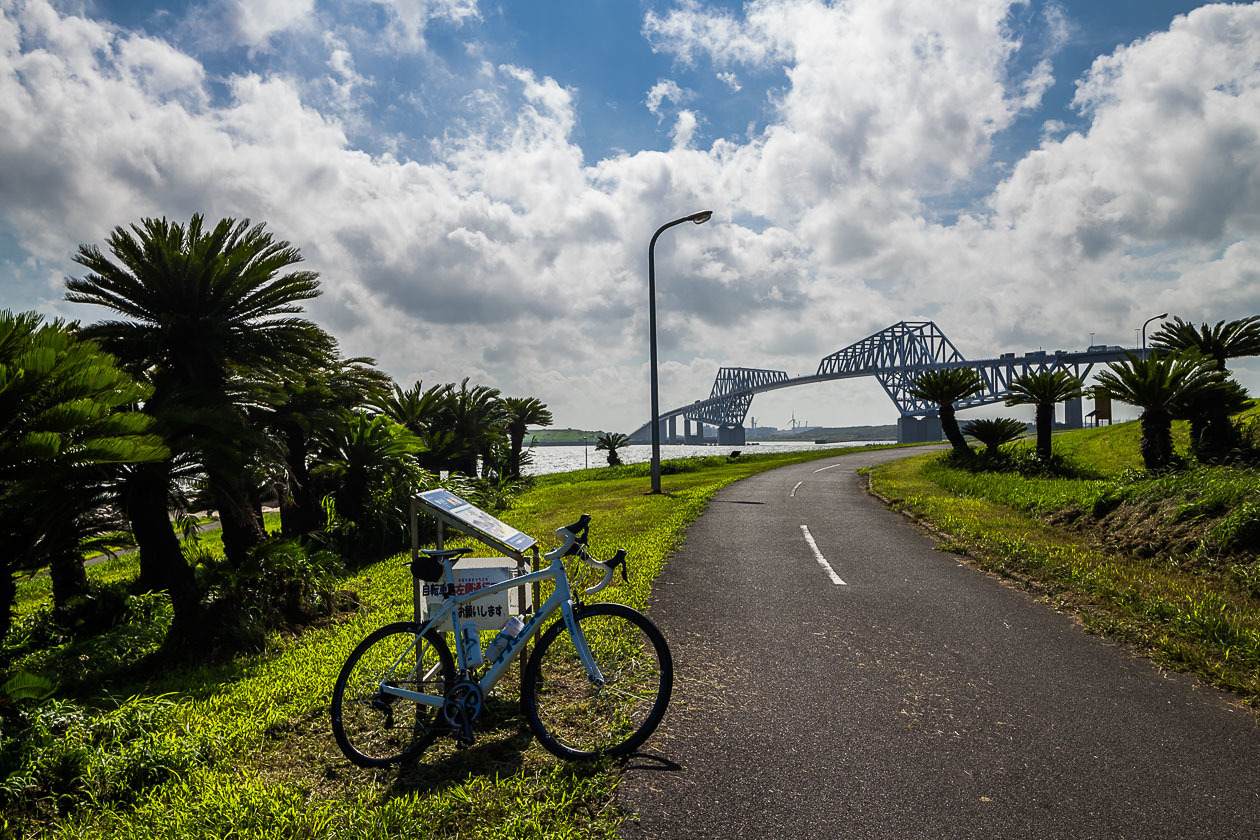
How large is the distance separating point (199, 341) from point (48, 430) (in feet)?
10.3

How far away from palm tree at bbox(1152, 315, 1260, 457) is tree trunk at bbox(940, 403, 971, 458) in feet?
24.7

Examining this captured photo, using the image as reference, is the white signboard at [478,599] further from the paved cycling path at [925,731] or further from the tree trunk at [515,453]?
the tree trunk at [515,453]

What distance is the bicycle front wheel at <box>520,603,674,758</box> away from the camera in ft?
12.0

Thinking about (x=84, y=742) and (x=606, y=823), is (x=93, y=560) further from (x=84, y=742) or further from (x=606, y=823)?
(x=606, y=823)

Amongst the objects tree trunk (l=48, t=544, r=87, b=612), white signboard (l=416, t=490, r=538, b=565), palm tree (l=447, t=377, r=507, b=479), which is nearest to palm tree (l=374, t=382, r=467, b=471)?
palm tree (l=447, t=377, r=507, b=479)

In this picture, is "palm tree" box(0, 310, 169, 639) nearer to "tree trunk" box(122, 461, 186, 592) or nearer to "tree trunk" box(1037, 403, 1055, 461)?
"tree trunk" box(122, 461, 186, 592)

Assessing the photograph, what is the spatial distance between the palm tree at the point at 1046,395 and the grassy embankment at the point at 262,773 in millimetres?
20400

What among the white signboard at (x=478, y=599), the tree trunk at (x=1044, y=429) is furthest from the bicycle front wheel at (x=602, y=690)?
the tree trunk at (x=1044, y=429)

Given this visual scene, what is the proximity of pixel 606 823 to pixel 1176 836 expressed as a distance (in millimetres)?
2495

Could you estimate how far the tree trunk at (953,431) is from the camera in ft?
77.7

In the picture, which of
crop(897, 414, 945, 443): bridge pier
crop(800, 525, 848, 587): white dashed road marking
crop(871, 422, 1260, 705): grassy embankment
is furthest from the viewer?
crop(897, 414, 945, 443): bridge pier

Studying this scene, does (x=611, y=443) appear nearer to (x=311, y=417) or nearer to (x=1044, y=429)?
(x=1044, y=429)

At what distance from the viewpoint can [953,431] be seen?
80.2 ft

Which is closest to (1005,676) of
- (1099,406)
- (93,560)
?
(93,560)
